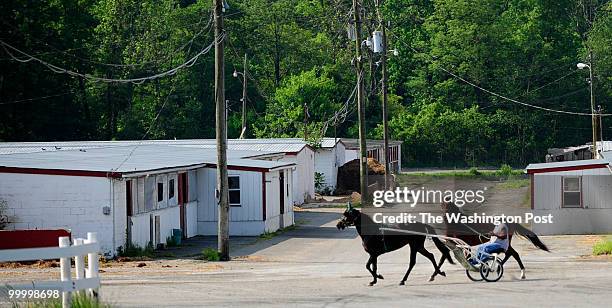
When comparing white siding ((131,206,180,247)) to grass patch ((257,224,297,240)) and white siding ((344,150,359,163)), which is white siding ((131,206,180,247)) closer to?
grass patch ((257,224,297,240))

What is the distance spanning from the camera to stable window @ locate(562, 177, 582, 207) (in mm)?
36938

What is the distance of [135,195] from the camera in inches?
1359

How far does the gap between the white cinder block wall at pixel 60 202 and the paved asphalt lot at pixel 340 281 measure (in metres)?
2.59

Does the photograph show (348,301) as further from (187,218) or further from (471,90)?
(471,90)

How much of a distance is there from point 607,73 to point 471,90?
13.1 metres

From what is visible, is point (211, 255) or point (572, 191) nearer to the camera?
point (211, 255)

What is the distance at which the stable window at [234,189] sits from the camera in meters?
41.5

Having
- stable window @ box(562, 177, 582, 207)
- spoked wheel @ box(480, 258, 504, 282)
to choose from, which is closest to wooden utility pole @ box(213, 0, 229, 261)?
spoked wheel @ box(480, 258, 504, 282)

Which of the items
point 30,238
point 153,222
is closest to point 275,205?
point 153,222

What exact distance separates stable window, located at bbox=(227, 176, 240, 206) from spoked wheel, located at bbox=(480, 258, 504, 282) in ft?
65.1

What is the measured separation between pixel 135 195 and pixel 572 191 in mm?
14786

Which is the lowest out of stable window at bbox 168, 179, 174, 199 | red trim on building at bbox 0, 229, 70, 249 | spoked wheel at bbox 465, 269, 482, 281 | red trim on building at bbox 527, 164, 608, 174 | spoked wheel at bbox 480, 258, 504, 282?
spoked wheel at bbox 465, 269, 482, 281

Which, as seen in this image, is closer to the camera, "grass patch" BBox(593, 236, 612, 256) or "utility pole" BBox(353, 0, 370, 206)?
"grass patch" BBox(593, 236, 612, 256)

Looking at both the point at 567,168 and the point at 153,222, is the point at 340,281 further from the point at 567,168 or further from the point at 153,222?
the point at 567,168
